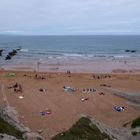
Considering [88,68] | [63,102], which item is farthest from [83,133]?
[88,68]

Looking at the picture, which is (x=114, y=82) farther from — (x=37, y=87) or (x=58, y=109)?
(x=58, y=109)

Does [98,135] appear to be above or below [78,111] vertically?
above

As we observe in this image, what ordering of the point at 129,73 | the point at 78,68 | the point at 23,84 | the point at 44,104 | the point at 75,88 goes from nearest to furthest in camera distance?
the point at 44,104 → the point at 75,88 → the point at 23,84 → the point at 129,73 → the point at 78,68

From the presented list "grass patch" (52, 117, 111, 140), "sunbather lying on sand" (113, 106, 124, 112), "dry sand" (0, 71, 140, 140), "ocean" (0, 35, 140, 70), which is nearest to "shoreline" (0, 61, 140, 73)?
"ocean" (0, 35, 140, 70)

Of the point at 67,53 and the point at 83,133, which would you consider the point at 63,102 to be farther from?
the point at 67,53

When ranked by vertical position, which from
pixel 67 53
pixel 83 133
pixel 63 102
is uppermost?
pixel 83 133

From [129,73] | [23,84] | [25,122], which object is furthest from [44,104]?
[129,73]

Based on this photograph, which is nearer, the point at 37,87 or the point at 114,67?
the point at 37,87

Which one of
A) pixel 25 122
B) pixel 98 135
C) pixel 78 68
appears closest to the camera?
pixel 98 135
